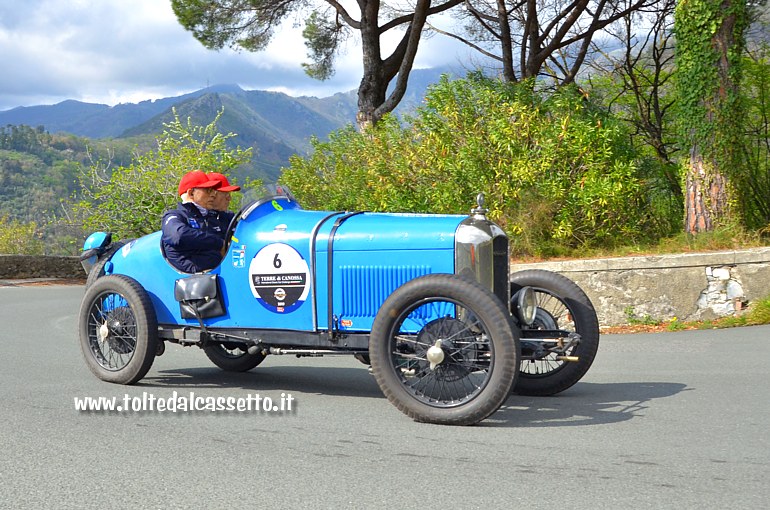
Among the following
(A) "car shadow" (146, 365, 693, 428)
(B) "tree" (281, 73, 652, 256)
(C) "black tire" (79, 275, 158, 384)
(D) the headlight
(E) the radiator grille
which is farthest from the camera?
(B) "tree" (281, 73, 652, 256)

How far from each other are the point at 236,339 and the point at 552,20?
1765 cm

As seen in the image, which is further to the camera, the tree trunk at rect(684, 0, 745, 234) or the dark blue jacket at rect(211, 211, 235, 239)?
the tree trunk at rect(684, 0, 745, 234)

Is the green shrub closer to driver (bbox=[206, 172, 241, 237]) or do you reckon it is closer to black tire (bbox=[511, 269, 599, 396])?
driver (bbox=[206, 172, 241, 237])

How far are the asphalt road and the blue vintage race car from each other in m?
0.28

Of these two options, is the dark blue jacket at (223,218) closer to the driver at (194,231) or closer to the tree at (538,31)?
the driver at (194,231)

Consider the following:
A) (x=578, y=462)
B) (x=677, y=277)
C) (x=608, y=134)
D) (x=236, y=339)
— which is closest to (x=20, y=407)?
(x=236, y=339)

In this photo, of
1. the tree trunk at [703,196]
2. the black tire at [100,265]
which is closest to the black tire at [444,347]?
the black tire at [100,265]

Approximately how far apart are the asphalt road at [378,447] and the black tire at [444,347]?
158 millimetres

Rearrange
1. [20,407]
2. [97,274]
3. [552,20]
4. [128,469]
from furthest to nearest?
[552,20]
[97,274]
[20,407]
[128,469]

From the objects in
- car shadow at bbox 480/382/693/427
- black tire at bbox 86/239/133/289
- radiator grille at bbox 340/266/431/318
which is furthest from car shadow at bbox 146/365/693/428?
black tire at bbox 86/239/133/289

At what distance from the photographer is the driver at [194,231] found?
20.1 feet

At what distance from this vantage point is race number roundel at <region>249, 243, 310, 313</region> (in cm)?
562

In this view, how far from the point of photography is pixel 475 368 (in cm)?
496

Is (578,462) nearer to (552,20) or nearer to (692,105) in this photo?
(692,105)
